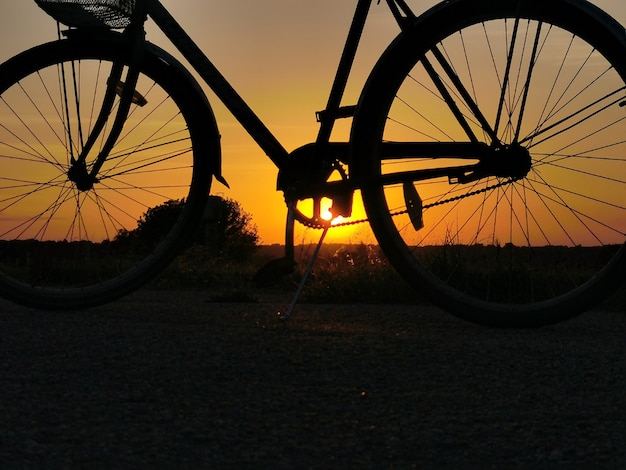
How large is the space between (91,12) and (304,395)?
8.57 feet

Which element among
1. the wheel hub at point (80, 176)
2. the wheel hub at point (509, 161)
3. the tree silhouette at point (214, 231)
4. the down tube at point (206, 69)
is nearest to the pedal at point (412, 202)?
the wheel hub at point (509, 161)

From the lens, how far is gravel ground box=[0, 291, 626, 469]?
243cm

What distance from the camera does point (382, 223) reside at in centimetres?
432

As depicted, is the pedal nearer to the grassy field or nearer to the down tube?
the down tube


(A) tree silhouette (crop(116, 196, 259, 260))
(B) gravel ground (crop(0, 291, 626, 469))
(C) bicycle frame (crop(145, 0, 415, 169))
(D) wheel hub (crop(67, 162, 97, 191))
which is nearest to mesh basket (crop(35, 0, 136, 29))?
(C) bicycle frame (crop(145, 0, 415, 169))

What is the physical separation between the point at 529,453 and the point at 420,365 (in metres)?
1.14

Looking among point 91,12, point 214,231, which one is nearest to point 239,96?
point 91,12

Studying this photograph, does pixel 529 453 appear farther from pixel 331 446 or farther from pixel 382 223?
pixel 382 223

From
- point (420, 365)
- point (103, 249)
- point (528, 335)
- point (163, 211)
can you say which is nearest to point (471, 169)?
point (528, 335)

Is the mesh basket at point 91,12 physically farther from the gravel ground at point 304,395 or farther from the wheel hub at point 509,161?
the wheel hub at point 509,161

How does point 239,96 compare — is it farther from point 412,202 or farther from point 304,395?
point 304,395

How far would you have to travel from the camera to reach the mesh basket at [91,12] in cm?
453

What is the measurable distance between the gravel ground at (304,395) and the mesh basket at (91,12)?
1610 mm

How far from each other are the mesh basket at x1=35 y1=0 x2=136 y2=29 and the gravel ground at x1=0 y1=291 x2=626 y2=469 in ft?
5.28
